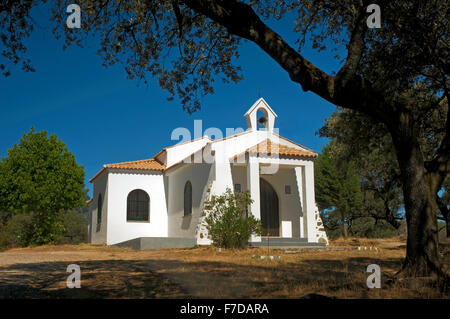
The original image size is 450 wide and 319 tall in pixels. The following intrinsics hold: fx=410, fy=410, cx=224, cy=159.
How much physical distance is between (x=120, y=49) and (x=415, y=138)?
7.32 m

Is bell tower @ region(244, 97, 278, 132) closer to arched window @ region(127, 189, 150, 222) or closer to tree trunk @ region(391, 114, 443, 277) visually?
arched window @ region(127, 189, 150, 222)

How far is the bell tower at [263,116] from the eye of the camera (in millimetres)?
21328

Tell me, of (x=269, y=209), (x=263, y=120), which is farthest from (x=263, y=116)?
(x=269, y=209)

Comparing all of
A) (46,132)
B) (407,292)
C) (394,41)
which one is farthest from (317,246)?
(46,132)

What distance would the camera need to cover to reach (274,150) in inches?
742

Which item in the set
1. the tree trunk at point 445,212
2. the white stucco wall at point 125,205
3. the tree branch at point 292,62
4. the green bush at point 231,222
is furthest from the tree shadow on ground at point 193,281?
the tree trunk at point 445,212

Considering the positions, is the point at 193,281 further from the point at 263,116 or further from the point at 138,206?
the point at 138,206

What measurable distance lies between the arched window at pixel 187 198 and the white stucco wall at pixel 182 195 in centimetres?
23

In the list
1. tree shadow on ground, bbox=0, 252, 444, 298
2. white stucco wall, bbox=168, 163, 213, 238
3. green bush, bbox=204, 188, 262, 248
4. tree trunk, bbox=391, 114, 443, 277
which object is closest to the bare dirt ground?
tree shadow on ground, bbox=0, 252, 444, 298

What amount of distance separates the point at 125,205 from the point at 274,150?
1001 cm

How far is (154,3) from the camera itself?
31.9ft

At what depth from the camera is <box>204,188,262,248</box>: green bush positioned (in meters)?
15.6
